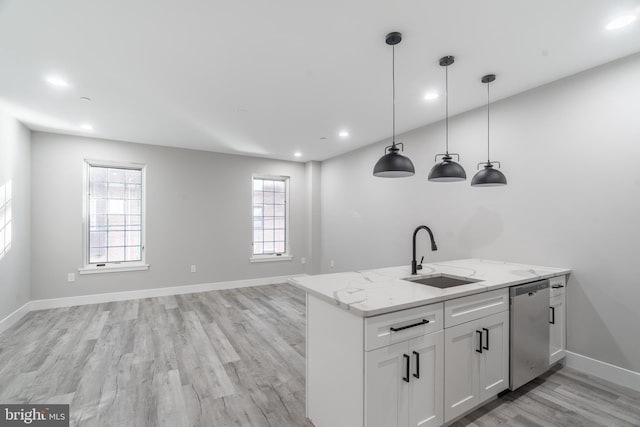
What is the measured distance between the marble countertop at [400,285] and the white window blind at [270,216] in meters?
4.16

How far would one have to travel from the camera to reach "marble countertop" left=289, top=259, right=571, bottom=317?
5.33ft

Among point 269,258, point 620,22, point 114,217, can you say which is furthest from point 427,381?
point 114,217

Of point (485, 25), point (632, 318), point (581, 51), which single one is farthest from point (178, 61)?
point (632, 318)

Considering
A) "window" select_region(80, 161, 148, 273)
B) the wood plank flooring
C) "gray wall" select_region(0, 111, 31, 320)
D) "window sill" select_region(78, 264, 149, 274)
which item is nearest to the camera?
the wood plank flooring

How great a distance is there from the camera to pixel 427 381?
5.67ft

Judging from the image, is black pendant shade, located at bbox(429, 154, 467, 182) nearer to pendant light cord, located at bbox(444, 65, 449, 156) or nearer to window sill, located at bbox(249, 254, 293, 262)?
pendant light cord, located at bbox(444, 65, 449, 156)

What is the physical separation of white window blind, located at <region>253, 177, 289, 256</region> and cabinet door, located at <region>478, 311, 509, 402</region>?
4915mm

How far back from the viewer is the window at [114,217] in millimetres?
4863

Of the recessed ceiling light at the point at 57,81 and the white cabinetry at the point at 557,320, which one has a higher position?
the recessed ceiling light at the point at 57,81

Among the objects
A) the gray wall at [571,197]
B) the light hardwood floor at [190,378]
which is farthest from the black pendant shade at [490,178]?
the light hardwood floor at [190,378]

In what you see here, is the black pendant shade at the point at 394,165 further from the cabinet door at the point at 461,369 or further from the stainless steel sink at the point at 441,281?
the cabinet door at the point at 461,369

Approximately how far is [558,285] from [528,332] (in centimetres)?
66

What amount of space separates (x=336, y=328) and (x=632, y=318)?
255 centimetres

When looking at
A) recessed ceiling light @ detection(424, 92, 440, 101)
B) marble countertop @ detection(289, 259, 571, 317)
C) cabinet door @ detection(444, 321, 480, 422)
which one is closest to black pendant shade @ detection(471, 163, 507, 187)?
marble countertop @ detection(289, 259, 571, 317)
